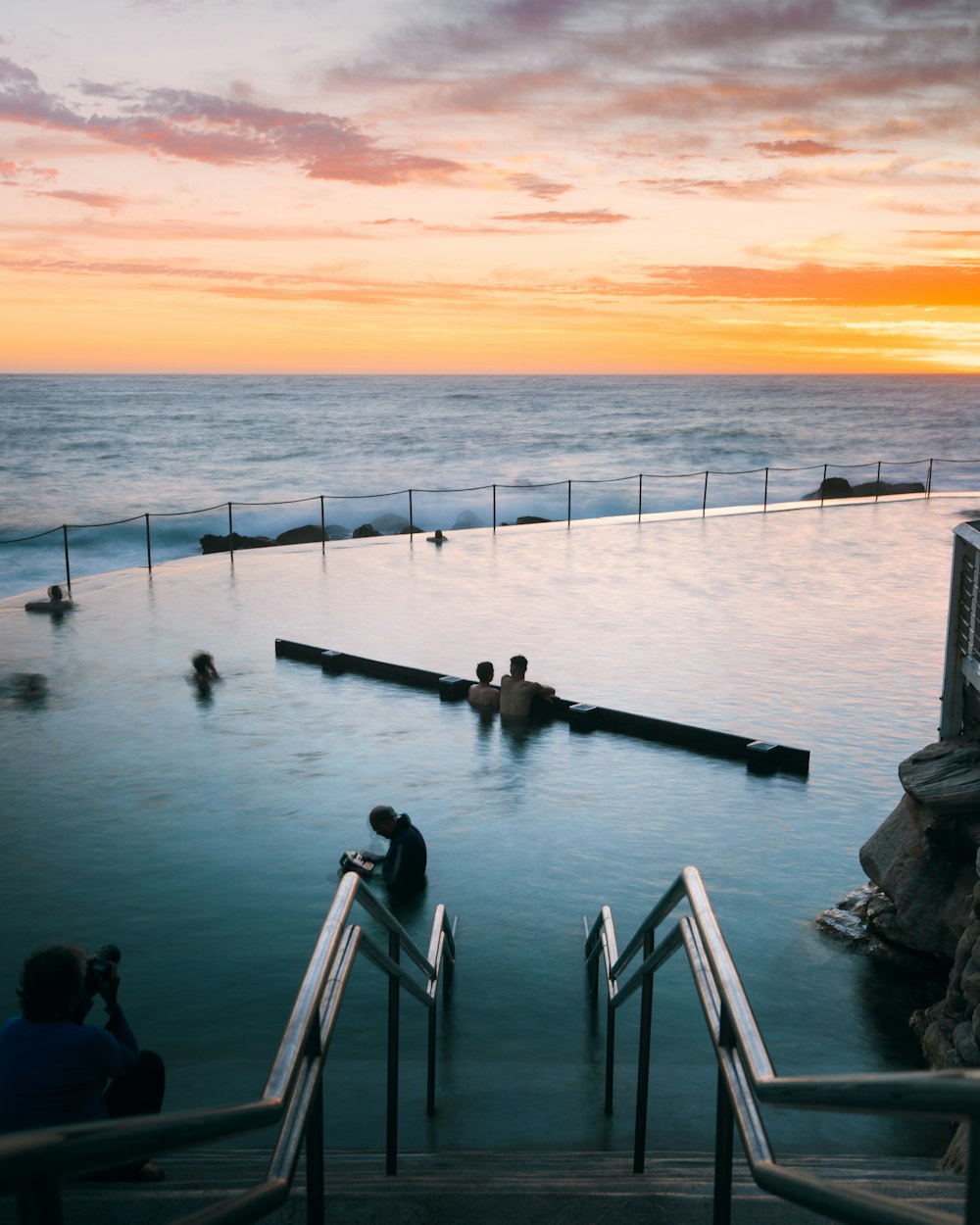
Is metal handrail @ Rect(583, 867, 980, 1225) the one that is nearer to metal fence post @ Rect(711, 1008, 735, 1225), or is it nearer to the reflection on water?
metal fence post @ Rect(711, 1008, 735, 1225)

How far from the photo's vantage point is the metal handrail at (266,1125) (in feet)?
4.88

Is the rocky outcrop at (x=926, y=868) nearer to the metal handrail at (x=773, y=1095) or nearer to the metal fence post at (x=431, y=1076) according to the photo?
the metal fence post at (x=431, y=1076)

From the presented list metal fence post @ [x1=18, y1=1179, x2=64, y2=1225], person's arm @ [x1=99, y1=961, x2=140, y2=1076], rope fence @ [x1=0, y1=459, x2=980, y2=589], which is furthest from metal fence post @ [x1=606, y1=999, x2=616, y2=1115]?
rope fence @ [x1=0, y1=459, x2=980, y2=589]

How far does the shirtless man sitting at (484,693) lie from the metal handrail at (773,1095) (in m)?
7.68

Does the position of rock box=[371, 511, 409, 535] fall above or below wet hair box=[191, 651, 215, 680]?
below

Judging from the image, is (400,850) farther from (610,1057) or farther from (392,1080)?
(392,1080)

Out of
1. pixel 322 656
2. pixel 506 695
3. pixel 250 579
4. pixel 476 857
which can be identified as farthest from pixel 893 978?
pixel 250 579

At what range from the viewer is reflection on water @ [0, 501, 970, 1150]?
5547 millimetres

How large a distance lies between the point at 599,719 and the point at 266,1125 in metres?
9.03

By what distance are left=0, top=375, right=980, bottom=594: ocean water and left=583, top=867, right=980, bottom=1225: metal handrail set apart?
832 inches

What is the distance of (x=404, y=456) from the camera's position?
7600cm

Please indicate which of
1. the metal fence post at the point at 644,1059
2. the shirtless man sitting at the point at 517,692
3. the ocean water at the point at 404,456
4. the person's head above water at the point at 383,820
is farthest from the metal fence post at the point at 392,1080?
the ocean water at the point at 404,456

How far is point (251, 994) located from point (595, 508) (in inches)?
1622

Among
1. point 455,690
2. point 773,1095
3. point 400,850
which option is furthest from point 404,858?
point 773,1095
